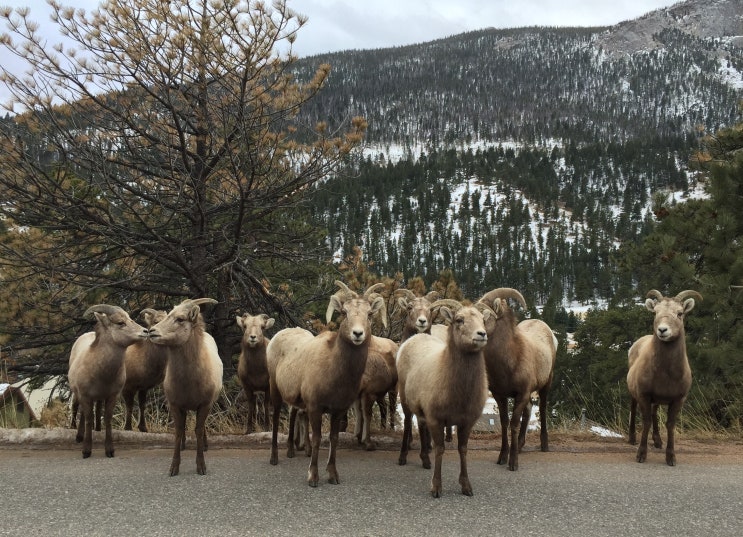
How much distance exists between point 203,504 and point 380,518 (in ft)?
5.57

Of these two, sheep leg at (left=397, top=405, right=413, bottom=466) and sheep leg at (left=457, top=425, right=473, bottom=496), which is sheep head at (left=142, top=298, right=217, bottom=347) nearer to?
sheep leg at (left=397, top=405, right=413, bottom=466)

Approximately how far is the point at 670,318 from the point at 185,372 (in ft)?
19.4

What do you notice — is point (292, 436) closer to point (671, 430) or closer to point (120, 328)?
point (120, 328)

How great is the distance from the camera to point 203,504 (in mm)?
5863

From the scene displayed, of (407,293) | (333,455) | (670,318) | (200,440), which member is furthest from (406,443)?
(670,318)

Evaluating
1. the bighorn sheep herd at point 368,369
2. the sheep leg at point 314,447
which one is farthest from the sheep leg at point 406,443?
the sheep leg at point 314,447

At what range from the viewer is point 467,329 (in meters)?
6.36

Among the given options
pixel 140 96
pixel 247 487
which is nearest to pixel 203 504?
pixel 247 487

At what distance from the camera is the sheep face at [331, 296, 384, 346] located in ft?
21.3

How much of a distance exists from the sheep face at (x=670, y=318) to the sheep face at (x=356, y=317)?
353 cm

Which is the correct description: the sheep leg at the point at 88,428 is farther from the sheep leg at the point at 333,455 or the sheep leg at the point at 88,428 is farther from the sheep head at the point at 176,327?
the sheep leg at the point at 333,455

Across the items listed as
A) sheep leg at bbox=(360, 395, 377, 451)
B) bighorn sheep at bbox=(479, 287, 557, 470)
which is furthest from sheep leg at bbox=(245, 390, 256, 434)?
bighorn sheep at bbox=(479, 287, 557, 470)

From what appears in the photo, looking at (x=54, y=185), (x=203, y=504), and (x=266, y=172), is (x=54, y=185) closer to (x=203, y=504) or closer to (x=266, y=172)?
(x=266, y=172)

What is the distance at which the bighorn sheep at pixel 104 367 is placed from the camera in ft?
26.0
